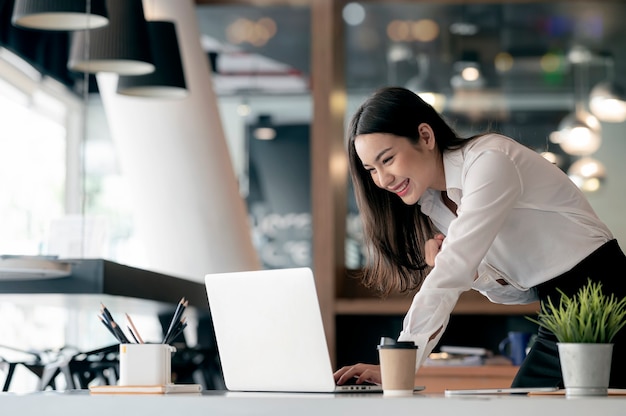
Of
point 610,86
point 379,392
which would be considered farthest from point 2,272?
point 610,86

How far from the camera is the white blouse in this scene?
6.89 feet

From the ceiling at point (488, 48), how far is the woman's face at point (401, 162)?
389 centimetres

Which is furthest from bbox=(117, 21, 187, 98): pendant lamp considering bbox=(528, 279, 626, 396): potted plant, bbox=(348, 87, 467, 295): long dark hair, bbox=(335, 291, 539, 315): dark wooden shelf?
Answer: bbox=(528, 279, 626, 396): potted plant

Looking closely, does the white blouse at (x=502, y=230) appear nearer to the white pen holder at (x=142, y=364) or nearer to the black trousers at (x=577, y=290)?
the black trousers at (x=577, y=290)

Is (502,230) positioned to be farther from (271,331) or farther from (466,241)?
(271,331)

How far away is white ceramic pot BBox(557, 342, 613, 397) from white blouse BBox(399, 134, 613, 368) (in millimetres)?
317

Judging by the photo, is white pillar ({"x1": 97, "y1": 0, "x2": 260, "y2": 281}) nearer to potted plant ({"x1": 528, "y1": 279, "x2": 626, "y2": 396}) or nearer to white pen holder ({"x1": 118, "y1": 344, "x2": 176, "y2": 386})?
white pen holder ({"x1": 118, "y1": 344, "x2": 176, "y2": 386})

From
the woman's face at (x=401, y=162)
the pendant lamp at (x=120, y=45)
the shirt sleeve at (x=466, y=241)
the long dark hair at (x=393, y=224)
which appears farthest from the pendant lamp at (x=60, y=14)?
the shirt sleeve at (x=466, y=241)

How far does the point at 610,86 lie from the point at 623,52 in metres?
0.25

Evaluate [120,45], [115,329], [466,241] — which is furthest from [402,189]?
[120,45]

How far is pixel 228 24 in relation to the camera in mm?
8336

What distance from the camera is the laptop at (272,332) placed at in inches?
77.4

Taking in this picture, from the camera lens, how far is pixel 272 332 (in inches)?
79.7

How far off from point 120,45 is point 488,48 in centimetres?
381
